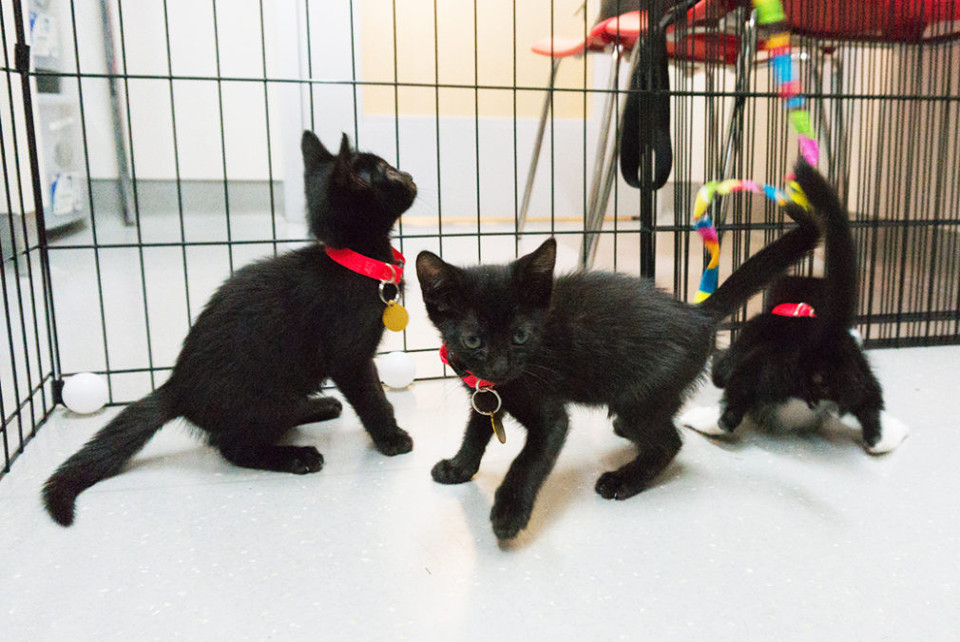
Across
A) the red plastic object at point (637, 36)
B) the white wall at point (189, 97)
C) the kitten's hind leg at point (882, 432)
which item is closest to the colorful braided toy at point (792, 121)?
the kitten's hind leg at point (882, 432)

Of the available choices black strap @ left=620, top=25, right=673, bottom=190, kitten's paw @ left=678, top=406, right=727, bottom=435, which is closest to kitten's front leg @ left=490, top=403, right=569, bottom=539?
kitten's paw @ left=678, top=406, right=727, bottom=435

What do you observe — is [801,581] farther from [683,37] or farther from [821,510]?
[683,37]

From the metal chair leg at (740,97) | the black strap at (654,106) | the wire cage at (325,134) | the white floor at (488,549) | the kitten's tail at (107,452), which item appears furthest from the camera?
the wire cage at (325,134)

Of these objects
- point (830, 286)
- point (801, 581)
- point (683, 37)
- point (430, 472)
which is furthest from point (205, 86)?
point (801, 581)

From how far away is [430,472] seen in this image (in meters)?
1.27

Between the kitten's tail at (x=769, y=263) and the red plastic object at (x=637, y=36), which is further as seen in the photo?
the red plastic object at (x=637, y=36)

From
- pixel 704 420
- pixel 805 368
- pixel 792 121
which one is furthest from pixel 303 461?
pixel 792 121

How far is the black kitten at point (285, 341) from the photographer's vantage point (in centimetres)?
123

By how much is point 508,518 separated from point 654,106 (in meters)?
1.08

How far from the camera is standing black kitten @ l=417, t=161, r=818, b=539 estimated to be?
103 cm

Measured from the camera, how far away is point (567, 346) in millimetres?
1107

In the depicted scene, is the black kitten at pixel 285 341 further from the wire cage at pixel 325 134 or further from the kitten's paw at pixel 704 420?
the wire cage at pixel 325 134

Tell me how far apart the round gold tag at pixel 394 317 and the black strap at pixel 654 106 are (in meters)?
0.74

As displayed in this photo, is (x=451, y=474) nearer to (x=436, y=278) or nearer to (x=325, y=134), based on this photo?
(x=436, y=278)
